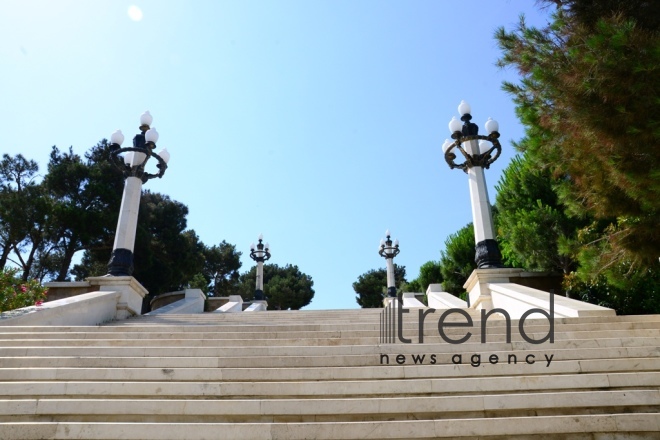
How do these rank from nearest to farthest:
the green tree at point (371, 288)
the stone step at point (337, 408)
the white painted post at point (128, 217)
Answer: the stone step at point (337, 408)
the white painted post at point (128, 217)
the green tree at point (371, 288)

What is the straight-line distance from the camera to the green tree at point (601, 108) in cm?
463

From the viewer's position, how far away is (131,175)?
10578mm

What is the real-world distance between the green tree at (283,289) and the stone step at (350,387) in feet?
117

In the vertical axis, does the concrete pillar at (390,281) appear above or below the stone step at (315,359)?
above

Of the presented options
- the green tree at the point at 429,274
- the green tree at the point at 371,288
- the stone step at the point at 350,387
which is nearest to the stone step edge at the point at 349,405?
the stone step at the point at 350,387

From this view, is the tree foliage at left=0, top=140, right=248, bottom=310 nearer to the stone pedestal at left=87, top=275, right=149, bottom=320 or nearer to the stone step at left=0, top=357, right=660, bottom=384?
the stone pedestal at left=87, top=275, right=149, bottom=320

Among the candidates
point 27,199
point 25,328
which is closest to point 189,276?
point 27,199

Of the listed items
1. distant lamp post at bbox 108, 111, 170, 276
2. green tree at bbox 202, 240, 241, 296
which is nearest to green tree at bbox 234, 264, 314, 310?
green tree at bbox 202, 240, 241, 296

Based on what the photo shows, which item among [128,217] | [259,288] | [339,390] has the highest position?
[128,217]

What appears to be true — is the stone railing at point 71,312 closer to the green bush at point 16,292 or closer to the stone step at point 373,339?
the green bush at point 16,292

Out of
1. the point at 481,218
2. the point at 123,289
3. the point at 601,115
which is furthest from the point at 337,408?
the point at 481,218

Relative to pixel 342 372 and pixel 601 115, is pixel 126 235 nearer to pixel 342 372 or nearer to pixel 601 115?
pixel 342 372

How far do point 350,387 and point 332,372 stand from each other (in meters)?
0.29

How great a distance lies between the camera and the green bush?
8.14m
